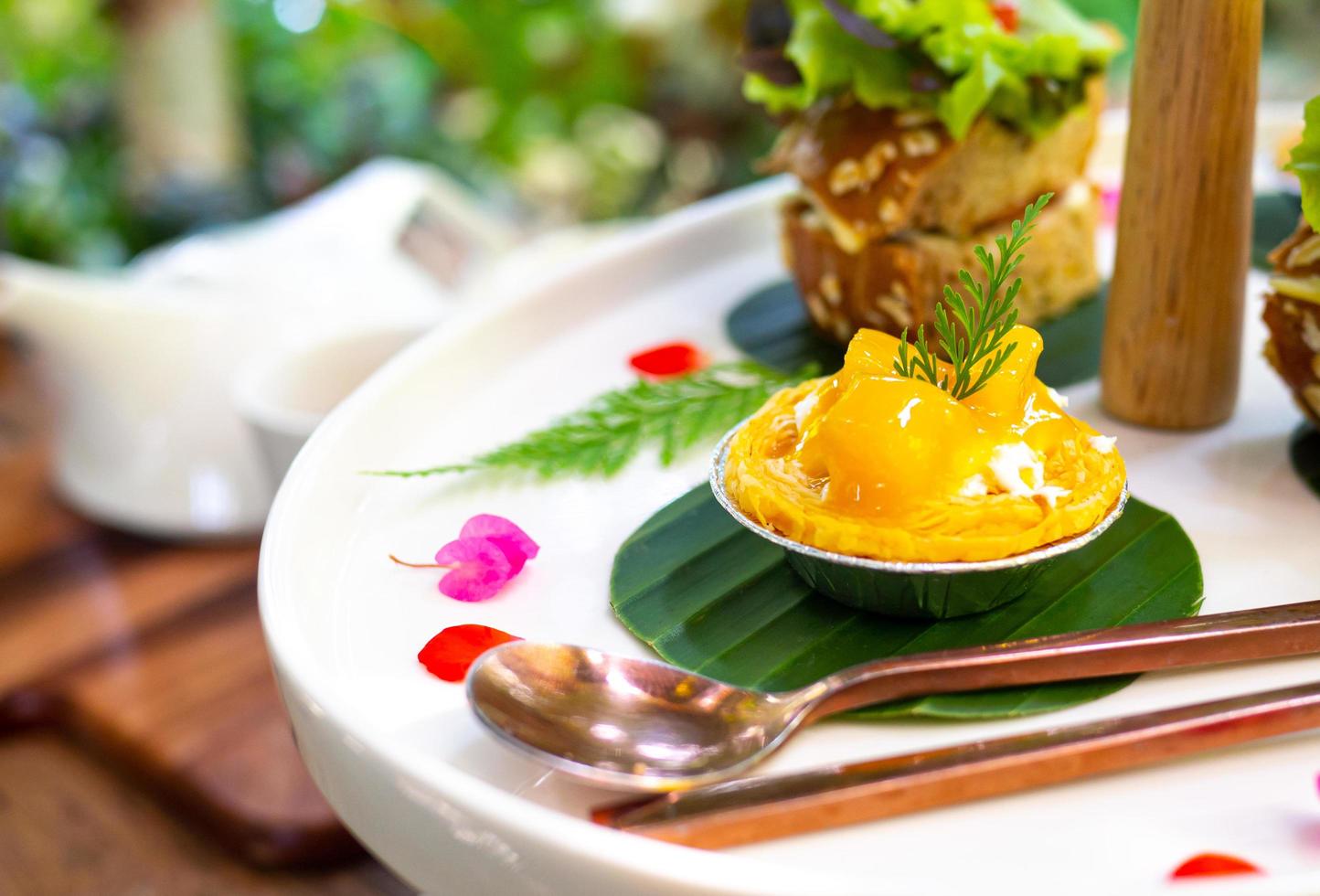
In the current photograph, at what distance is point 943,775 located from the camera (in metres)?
0.53

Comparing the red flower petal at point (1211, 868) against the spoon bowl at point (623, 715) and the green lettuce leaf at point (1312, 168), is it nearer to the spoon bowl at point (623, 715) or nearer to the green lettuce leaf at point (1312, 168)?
the spoon bowl at point (623, 715)

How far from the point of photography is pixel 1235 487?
839 mm

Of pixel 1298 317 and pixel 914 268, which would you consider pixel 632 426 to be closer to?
pixel 914 268

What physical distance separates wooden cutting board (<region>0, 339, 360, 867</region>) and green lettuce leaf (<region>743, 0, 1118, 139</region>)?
78 centimetres

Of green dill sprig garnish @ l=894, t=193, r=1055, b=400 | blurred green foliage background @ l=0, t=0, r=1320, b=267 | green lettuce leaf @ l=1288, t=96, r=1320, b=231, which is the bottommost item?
blurred green foliage background @ l=0, t=0, r=1320, b=267

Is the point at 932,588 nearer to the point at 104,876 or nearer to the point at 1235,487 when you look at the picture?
the point at 1235,487

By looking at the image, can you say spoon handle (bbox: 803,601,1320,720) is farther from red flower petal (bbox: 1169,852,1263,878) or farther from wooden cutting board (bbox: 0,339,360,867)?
wooden cutting board (bbox: 0,339,360,867)

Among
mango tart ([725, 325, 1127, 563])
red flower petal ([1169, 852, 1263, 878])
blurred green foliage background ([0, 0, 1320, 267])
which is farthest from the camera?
blurred green foliage background ([0, 0, 1320, 267])

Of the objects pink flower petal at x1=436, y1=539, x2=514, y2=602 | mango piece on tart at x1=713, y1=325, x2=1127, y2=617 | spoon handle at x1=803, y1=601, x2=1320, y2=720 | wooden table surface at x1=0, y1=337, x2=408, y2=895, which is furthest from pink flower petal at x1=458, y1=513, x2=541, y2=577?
wooden table surface at x1=0, y1=337, x2=408, y2=895

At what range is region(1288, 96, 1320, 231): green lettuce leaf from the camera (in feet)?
2.44

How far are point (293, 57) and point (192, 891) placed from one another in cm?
242

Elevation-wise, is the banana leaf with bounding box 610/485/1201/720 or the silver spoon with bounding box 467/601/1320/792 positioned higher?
the silver spoon with bounding box 467/601/1320/792

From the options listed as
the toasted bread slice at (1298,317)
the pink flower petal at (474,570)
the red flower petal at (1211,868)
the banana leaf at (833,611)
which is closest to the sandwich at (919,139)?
the toasted bread slice at (1298,317)

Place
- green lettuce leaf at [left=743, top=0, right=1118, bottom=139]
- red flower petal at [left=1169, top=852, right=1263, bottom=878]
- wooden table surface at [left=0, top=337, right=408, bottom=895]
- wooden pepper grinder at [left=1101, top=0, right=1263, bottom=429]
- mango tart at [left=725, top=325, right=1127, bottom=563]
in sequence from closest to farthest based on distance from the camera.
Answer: red flower petal at [left=1169, top=852, right=1263, bottom=878] < mango tart at [left=725, top=325, right=1127, bottom=563] < wooden pepper grinder at [left=1101, top=0, right=1263, bottom=429] < green lettuce leaf at [left=743, top=0, right=1118, bottom=139] < wooden table surface at [left=0, top=337, right=408, bottom=895]
